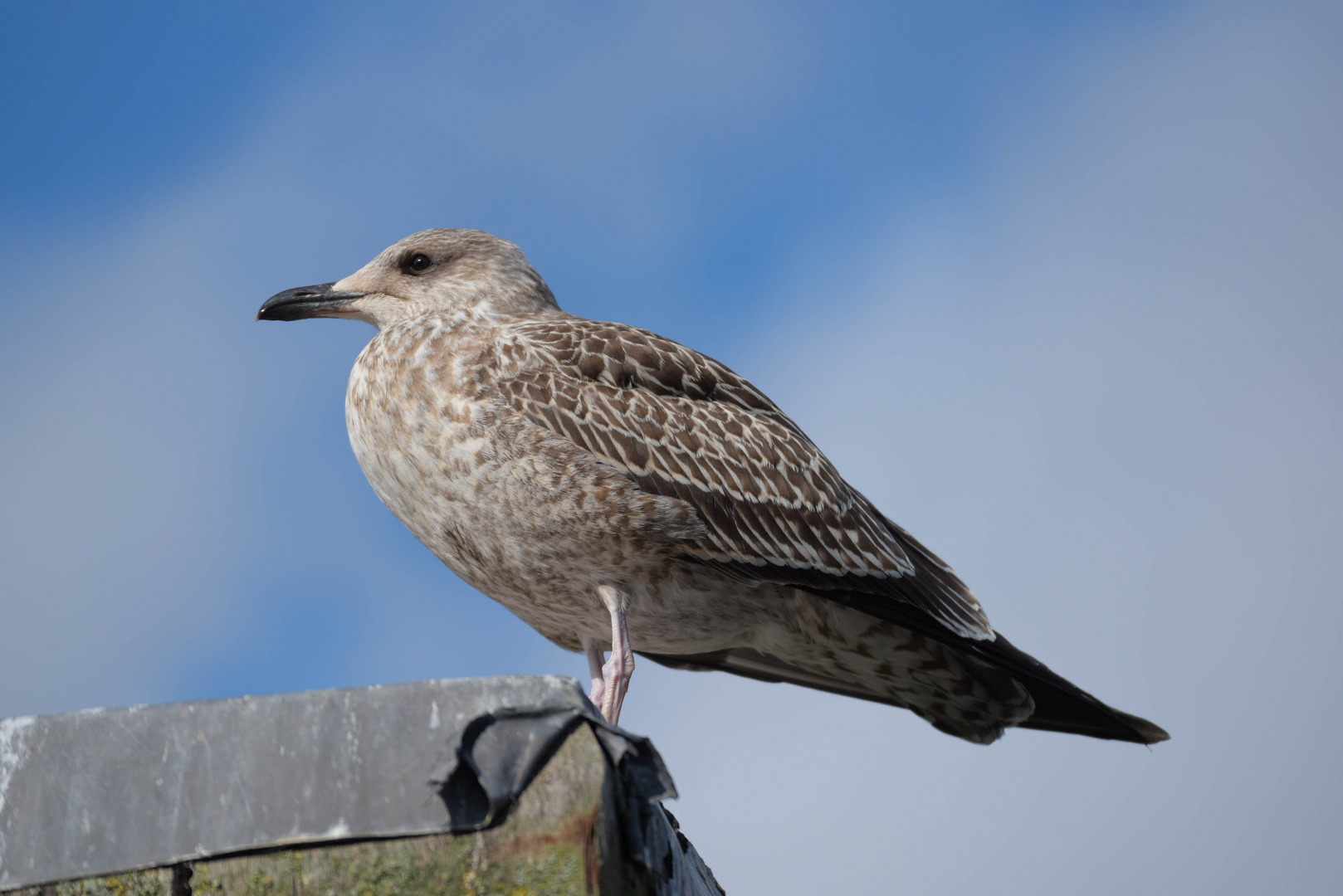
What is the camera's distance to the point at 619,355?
511cm

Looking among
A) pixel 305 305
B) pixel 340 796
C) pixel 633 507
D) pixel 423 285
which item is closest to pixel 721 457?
pixel 633 507

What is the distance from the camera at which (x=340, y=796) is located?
96.3 inches

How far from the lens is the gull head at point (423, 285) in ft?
18.6

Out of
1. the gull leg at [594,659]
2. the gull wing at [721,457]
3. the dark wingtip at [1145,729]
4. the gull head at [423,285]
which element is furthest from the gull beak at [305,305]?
the dark wingtip at [1145,729]

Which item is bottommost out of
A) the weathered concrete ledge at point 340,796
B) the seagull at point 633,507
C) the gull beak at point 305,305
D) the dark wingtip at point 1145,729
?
the weathered concrete ledge at point 340,796

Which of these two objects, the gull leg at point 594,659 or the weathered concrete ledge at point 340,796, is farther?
the gull leg at point 594,659

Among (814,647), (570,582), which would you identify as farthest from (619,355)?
(814,647)

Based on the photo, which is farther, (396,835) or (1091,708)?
(1091,708)

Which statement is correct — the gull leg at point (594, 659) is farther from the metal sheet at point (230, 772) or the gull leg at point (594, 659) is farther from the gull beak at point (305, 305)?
the metal sheet at point (230, 772)

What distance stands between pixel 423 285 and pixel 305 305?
0.68 m

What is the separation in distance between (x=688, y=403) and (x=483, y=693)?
2.92 meters

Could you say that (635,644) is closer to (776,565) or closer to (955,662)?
(776,565)

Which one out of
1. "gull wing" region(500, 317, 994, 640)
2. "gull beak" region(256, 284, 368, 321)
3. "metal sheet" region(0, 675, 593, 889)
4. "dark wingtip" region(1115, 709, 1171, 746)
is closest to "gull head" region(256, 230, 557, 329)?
"gull beak" region(256, 284, 368, 321)

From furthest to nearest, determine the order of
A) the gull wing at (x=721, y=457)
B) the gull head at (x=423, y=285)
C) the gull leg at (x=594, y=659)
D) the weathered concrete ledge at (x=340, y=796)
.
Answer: the gull head at (x=423, y=285) → the gull leg at (x=594, y=659) → the gull wing at (x=721, y=457) → the weathered concrete ledge at (x=340, y=796)
